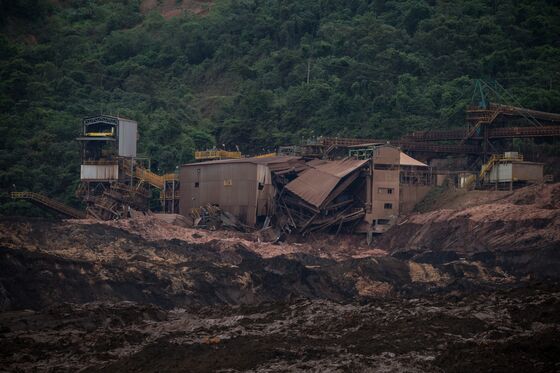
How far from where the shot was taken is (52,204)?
307 ft

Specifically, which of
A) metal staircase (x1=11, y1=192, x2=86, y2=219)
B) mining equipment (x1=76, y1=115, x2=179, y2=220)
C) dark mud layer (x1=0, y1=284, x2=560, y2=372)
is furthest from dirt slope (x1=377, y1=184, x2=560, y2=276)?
metal staircase (x1=11, y1=192, x2=86, y2=219)

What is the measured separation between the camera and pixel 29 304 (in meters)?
64.4

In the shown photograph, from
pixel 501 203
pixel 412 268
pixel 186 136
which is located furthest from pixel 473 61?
pixel 412 268

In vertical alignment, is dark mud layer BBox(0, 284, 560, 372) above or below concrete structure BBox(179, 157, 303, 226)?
below

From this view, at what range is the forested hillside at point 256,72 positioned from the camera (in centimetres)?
10856

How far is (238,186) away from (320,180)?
595 centimetres

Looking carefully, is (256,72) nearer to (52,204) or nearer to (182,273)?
(52,204)

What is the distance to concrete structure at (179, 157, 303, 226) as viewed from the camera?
9050 centimetres

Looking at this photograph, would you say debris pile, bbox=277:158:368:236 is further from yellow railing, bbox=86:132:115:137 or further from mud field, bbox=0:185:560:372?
yellow railing, bbox=86:132:115:137

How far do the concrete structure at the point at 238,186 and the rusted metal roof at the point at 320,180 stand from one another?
71.5 inches

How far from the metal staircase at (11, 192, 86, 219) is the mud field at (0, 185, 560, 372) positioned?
28.1 feet

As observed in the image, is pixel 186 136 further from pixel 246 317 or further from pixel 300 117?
pixel 246 317

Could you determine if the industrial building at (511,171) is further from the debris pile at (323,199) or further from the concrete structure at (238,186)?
the concrete structure at (238,186)

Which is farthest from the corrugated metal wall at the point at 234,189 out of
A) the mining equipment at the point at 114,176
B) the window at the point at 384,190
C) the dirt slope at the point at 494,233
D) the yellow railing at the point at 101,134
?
the dirt slope at the point at 494,233
